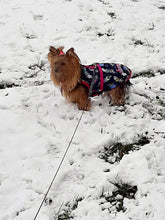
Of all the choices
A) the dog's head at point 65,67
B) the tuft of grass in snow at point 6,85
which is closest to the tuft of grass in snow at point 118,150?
the dog's head at point 65,67

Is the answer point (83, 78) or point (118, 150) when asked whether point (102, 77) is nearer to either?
point (83, 78)

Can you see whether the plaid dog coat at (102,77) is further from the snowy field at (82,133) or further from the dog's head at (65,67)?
the snowy field at (82,133)

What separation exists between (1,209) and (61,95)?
2.60 metres

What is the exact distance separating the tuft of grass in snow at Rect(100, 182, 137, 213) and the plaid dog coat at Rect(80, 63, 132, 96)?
6.07 ft

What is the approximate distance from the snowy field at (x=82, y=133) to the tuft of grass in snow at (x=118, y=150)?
0.01 metres

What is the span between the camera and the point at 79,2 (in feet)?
31.0

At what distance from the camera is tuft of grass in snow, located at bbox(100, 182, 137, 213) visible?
320cm

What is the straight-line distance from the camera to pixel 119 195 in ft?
10.8

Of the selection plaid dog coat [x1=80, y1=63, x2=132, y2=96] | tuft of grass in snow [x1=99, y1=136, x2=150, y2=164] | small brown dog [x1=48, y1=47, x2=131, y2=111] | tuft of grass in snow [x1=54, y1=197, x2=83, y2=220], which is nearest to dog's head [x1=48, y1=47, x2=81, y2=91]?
small brown dog [x1=48, y1=47, x2=131, y2=111]

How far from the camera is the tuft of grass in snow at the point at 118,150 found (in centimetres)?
387

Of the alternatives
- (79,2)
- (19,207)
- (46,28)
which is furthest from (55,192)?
(79,2)

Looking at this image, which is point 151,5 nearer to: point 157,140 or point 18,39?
point 18,39

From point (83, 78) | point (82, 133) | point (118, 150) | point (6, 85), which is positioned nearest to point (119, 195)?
point (118, 150)

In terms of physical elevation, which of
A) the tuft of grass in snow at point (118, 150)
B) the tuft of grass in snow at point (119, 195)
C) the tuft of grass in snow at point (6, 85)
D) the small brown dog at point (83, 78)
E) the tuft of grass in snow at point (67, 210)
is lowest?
the tuft of grass in snow at point (67, 210)
